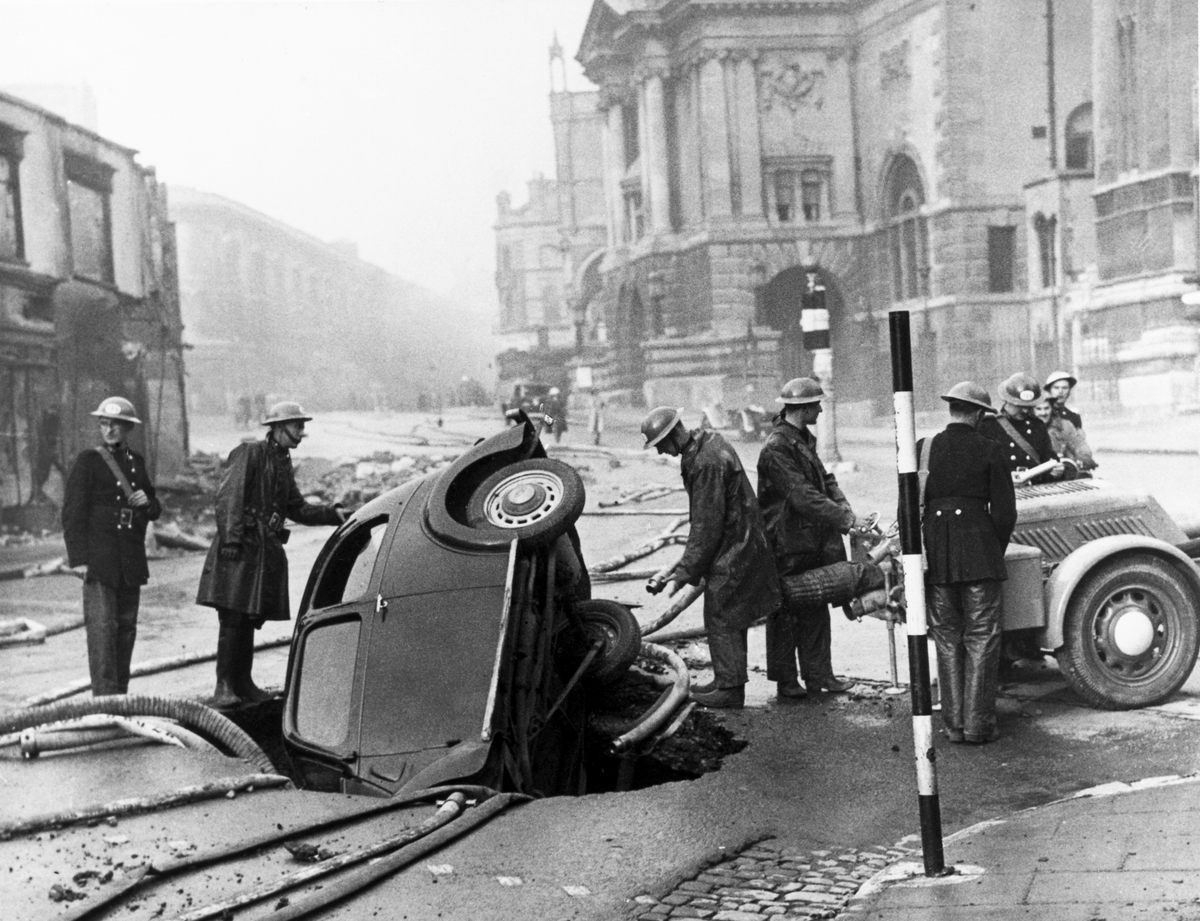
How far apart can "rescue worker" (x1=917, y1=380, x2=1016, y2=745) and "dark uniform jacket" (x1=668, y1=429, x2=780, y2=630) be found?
1.27 m

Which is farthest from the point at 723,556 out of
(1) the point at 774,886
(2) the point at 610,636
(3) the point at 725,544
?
(1) the point at 774,886

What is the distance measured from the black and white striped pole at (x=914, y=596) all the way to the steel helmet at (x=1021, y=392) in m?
4.40

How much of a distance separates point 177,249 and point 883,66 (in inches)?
276

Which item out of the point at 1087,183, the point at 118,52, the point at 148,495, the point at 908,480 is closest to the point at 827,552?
the point at 908,480

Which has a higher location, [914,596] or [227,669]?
[914,596]

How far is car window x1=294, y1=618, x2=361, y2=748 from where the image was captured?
653 cm

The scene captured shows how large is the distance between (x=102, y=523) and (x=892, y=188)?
8431mm

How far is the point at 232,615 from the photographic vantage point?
27.7ft

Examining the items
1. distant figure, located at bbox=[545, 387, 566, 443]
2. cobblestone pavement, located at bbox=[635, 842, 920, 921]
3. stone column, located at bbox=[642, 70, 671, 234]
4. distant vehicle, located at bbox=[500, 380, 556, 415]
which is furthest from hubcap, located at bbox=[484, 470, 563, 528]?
stone column, located at bbox=[642, 70, 671, 234]

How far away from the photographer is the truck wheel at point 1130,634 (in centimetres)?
687

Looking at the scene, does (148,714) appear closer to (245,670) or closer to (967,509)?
(245,670)

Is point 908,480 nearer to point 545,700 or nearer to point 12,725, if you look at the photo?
point 545,700

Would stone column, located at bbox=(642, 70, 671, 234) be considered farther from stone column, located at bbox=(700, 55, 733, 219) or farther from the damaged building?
stone column, located at bbox=(700, 55, 733, 219)

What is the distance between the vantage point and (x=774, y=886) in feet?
15.4
